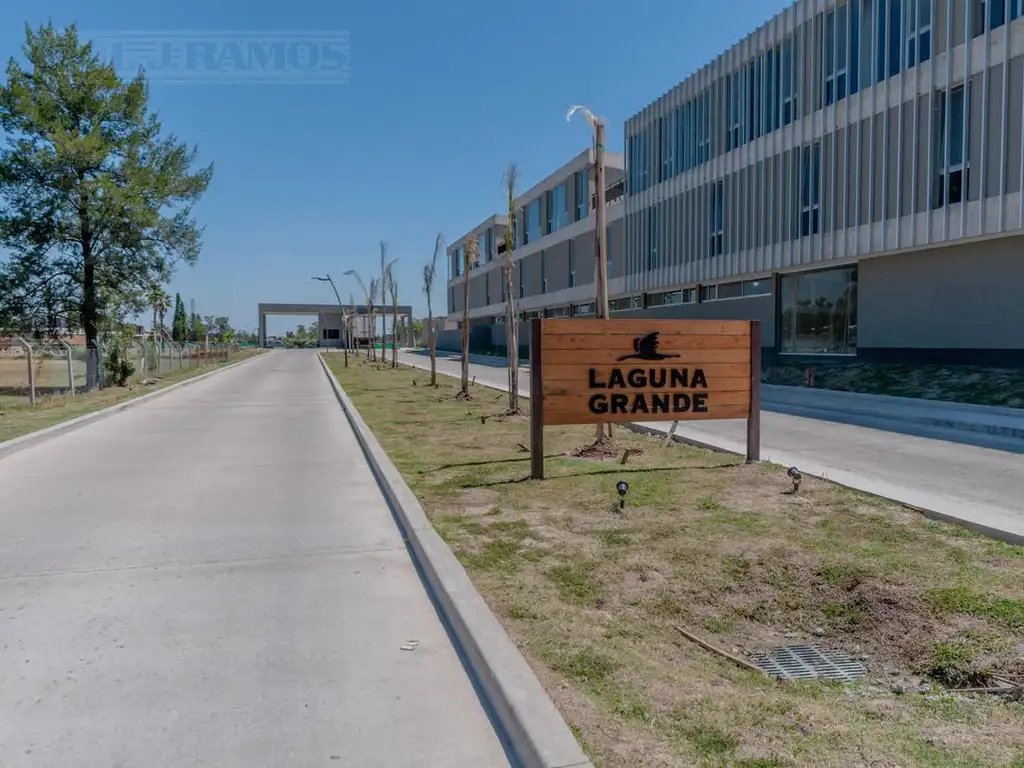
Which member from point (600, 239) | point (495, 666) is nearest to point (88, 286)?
point (600, 239)

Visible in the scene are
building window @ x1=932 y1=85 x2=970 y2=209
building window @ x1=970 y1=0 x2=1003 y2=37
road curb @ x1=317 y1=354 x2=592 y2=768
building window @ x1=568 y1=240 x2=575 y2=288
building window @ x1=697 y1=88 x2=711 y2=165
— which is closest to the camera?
road curb @ x1=317 y1=354 x2=592 y2=768

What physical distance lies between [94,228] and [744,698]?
27.6 meters

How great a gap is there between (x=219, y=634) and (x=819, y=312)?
85.9 ft

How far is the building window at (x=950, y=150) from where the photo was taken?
780 inches

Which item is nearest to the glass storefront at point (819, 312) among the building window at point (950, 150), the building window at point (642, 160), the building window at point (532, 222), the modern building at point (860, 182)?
→ the modern building at point (860, 182)

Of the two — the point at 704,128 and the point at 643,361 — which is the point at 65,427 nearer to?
the point at 643,361

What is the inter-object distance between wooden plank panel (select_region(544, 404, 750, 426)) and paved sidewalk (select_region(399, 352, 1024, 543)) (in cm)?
90

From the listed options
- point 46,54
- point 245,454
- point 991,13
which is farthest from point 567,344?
point 46,54

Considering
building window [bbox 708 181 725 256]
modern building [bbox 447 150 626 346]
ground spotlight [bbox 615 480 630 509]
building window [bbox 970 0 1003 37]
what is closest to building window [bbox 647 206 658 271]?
modern building [bbox 447 150 626 346]

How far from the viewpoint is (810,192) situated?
2547 centimetres

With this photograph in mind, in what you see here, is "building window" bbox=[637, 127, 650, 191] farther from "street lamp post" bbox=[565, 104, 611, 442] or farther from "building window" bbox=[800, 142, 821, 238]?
"street lamp post" bbox=[565, 104, 611, 442]

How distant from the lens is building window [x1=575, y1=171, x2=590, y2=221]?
44156 millimetres

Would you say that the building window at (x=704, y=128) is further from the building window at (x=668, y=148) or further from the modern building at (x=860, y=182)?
the building window at (x=668, y=148)

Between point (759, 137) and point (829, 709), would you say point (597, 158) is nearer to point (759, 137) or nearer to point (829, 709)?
point (829, 709)
